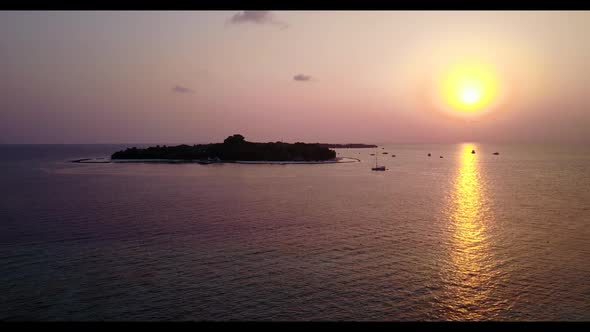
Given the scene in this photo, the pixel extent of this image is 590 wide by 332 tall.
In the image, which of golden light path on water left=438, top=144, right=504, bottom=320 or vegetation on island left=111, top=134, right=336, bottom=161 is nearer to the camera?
golden light path on water left=438, top=144, right=504, bottom=320

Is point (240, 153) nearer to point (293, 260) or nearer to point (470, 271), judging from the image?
A: point (293, 260)

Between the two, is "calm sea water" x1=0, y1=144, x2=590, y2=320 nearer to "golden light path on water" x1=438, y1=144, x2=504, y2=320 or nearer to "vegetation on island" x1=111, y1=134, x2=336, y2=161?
"golden light path on water" x1=438, y1=144, x2=504, y2=320

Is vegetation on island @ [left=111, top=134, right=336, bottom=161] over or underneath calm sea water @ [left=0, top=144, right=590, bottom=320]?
over

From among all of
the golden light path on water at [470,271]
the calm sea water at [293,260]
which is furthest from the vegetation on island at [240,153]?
the golden light path on water at [470,271]

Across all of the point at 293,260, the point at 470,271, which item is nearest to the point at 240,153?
the point at 293,260

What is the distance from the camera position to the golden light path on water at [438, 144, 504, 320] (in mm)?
17609

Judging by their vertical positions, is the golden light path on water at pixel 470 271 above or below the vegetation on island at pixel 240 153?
below

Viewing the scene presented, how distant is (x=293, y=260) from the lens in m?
24.5

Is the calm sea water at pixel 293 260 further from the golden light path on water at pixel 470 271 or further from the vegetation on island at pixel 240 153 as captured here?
the vegetation on island at pixel 240 153

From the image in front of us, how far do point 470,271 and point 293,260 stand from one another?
10.5 meters

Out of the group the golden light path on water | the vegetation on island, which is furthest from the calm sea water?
the vegetation on island

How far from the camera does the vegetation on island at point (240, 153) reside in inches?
5354

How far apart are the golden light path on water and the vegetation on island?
9499 centimetres

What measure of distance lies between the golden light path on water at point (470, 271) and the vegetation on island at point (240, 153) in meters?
95.0
